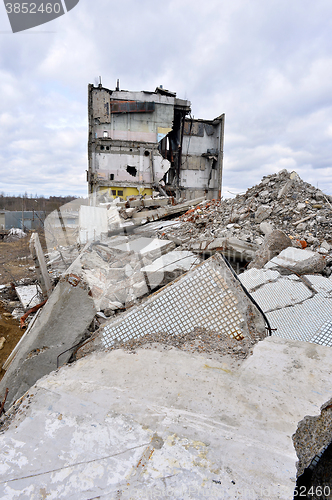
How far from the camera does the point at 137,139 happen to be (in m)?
11.6

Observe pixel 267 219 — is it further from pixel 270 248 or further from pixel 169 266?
pixel 169 266

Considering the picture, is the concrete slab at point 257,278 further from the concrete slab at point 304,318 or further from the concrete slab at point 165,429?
the concrete slab at point 165,429

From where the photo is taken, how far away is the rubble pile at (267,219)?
4516 mm

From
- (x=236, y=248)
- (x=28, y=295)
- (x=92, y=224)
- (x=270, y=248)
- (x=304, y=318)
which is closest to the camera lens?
(x=304, y=318)

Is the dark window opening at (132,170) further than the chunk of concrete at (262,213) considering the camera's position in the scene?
Yes

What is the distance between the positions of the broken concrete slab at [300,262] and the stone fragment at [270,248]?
9.4 inches

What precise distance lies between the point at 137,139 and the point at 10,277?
762cm

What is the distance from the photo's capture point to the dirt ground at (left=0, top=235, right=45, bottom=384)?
398 cm

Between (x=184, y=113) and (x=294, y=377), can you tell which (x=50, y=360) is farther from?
(x=184, y=113)

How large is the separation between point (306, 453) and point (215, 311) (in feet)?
2.93

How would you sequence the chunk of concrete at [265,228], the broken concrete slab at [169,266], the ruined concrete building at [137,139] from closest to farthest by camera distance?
the broken concrete slab at [169,266] → the chunk of concrete at [265,228] → the ruined concrete building at [137,139]

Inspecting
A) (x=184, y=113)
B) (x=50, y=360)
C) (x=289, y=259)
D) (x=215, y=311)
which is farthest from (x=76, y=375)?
(x=184, y=113)

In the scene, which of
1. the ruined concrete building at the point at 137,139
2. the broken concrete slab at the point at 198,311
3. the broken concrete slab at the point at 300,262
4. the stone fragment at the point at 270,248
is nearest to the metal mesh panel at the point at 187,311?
the broken concrete slab at the point at 198,311

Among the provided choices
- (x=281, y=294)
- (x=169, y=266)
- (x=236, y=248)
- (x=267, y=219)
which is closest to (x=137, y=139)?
(x=267, y=219)
